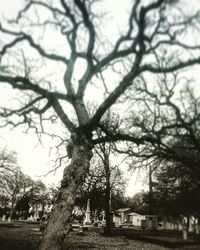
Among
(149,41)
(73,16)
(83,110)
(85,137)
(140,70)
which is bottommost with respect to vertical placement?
(85,137)

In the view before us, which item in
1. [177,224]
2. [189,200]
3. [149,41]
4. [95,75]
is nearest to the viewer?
[149,41]

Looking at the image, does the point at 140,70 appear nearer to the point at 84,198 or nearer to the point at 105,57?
the point at 105,57

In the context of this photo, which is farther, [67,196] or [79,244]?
[79,244]

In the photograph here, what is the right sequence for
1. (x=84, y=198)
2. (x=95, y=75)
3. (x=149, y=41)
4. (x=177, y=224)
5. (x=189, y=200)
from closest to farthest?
1. (x=149, y=41)
2. (x=95, y=75)
3. (x=189, y=200)
4. (x=84, y=198)
5. (x=177, y=224)

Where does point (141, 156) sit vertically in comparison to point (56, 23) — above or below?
below

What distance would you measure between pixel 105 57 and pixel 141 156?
6309 millimetres

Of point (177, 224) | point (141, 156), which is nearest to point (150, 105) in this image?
point (141, 156)

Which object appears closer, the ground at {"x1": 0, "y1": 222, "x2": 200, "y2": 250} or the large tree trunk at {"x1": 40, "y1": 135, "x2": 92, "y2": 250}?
the large tree trunk at {"x1": 40, "y1": 135, "x2": 92, "y2": 250}

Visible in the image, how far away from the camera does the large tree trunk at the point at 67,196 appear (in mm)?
10936

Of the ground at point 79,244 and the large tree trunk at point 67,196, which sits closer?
the large tree trunk at point 67,196

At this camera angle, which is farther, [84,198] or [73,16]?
[84,198]

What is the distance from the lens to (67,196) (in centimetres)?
1150

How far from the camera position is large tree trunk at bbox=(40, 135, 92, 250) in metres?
10.9

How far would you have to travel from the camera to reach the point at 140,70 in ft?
40.1
